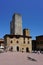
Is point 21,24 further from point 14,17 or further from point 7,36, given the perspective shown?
point 7,36

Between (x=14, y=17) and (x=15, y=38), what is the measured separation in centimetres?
1143

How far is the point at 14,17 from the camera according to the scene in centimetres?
6812

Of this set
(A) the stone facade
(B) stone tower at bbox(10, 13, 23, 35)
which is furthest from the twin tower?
(A) the stone facade

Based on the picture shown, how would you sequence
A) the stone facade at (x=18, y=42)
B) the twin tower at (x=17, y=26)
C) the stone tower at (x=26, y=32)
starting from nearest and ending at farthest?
the stone facade at (x=18, y=42) < the stone tower at (x=26, y=32) < the twin tower at (x=17, y=26)

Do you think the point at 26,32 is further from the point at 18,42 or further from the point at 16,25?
the point at 18,42

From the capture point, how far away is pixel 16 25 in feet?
223

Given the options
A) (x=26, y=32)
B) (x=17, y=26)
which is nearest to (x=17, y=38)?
(x=26, y=32)

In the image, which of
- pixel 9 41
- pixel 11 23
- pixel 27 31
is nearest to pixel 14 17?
pixel 11 23

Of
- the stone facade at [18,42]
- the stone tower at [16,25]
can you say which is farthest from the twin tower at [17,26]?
the stone facade at [18,42]

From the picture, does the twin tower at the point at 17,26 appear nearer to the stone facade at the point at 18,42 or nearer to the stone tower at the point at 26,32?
the stone tower at the point at 26,32

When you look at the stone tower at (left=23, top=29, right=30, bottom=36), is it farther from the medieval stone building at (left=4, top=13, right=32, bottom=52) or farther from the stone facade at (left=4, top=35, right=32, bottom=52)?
the stone facade at (left=4, top=35, right=32, bottom=52)

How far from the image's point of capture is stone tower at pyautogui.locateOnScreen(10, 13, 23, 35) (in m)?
67.5

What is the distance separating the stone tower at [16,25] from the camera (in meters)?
67.5

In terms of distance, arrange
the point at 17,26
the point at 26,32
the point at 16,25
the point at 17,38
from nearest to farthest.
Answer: the point at 17,38
the point at 26,32
the point at 16,25
the point at 17,26
